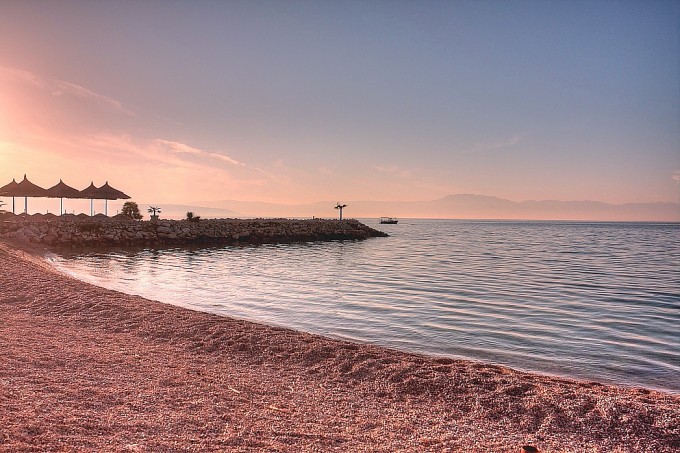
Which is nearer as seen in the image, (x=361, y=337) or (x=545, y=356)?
(x=545, y=356)

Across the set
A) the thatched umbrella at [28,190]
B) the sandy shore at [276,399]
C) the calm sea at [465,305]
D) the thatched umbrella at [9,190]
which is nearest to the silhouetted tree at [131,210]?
the thatched umbrella at [28,190]

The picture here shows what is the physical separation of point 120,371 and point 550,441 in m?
4.99

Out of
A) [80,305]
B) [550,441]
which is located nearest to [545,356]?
[550,441]

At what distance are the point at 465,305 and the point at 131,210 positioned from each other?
142ft

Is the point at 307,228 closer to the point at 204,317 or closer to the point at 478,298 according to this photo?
the point at 478,298

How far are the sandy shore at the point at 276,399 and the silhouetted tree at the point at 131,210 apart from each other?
41904mm

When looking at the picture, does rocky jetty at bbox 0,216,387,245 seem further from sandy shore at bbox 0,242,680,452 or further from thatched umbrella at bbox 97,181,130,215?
sandy shore at bbox 0,242,680,452

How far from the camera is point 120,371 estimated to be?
5609 mm

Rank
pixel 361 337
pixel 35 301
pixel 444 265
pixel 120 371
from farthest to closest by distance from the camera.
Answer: pixel 444 265, pixel 35 301, pixel 361 337, pixel 120 371

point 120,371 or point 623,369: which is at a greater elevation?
point 120,371

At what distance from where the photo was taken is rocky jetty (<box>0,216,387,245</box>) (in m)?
33.7

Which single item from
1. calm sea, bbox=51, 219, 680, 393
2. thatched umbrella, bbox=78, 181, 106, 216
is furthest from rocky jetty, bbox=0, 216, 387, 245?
calm sea, bbox=51, 219, 680, 393

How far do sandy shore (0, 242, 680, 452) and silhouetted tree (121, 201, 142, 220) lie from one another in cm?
4190

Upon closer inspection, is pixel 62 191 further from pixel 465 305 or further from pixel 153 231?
pixel 465 305
